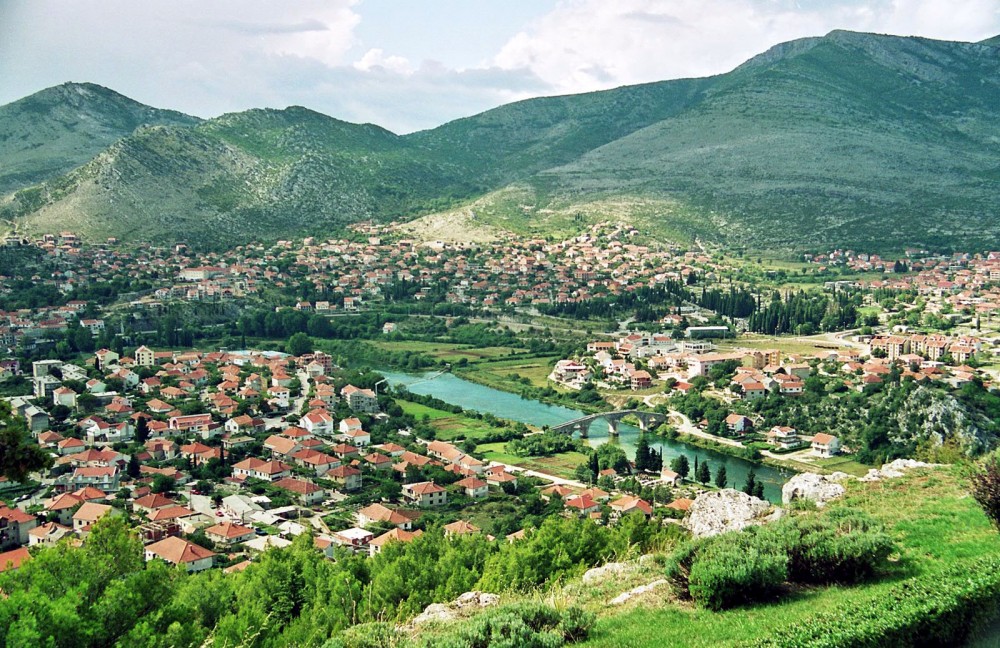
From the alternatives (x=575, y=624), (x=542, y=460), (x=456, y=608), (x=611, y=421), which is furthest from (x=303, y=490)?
(x=575, y=624)

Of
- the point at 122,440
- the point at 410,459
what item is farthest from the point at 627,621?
the point at 122,440

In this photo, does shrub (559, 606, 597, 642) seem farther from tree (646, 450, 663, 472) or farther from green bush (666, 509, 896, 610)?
tree (646, 450, 663, 472)

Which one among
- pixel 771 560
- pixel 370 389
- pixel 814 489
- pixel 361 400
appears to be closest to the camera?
pixel 771 560

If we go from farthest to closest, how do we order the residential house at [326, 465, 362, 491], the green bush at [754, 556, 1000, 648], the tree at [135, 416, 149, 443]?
the tree at [135, 416, 149, 443], the residential house at [326, 465, 362, 491], the green bush at [754, 556, 1000, 648]

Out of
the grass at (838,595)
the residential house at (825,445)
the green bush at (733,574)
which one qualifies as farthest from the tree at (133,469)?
the residential house at (825,445)

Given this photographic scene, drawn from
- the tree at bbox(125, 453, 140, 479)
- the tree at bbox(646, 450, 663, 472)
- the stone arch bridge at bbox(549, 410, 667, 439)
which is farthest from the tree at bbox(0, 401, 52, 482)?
the stone arch bridge at bbox(549, 410, 667, 439)

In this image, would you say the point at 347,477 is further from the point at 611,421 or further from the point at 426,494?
Result: the point at 611,421
